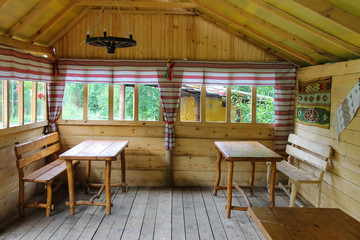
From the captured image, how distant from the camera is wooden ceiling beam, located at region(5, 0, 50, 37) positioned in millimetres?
3760

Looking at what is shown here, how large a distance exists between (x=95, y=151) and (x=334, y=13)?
10.5 ft

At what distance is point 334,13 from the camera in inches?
105

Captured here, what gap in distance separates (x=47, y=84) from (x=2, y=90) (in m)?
1.12

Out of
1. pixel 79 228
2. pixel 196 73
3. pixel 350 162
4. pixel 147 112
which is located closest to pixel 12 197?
pixel 79 228

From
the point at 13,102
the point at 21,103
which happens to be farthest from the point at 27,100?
the point at 13,102

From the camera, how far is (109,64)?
191 inches

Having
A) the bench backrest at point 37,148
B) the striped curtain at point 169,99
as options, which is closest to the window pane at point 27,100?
the bench backrest at point 37,148

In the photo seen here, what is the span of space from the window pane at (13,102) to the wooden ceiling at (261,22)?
56 cm

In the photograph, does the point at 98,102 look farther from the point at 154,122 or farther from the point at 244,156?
the point at 244,156

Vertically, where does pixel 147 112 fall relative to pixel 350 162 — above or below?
above

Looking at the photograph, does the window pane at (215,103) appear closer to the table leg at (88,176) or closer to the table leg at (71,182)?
the table leg at (88,176)

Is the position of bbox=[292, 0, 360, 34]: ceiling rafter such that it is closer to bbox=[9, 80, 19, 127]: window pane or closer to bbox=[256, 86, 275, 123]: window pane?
bbox=[256, 86, 275, 123]: window pane

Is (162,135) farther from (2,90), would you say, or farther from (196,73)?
(2,90)

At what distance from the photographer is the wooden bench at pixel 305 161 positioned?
144 inches
